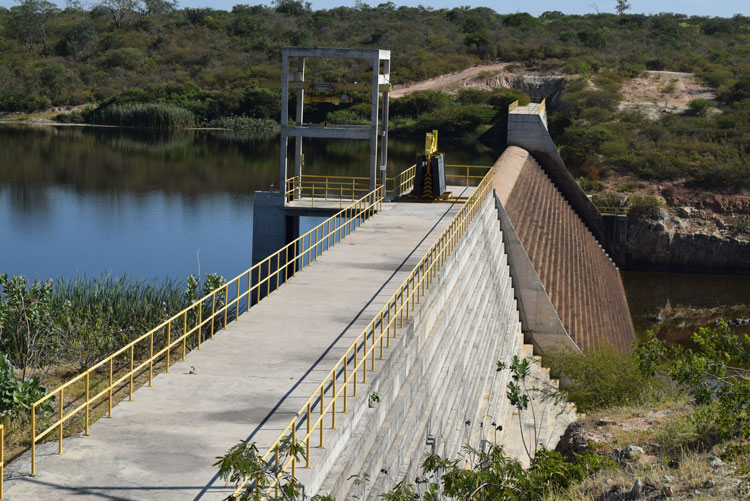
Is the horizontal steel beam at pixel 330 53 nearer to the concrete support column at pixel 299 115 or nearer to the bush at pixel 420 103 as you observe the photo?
the concrete support column at pixel 299 115

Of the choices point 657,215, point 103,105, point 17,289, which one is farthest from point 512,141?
point 103,105

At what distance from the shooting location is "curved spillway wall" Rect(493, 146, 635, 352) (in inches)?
1040

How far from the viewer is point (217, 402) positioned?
990 cm

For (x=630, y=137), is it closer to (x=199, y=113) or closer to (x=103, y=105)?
(x=199, y=113)

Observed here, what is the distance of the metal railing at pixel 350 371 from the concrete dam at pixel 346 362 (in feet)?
0.13

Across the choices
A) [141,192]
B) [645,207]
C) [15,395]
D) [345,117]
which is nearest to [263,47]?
[345,117]

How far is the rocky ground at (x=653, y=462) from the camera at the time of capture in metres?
10.5

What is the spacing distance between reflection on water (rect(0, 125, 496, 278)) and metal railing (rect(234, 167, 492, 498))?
17139mm

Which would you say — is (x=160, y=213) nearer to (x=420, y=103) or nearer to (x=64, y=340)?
(x=64, y=340)

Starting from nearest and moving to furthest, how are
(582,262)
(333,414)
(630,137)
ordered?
1. (333,414)
2. (582,262)
3. (630,137)

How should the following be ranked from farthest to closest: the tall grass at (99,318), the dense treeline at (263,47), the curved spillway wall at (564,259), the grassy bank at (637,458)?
the dense treeline at (263,47) < the curved spillway wall at (564,259) < the tall grass at (99,318) < the grassy bank at (637,458)

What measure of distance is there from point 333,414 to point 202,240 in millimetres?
27656

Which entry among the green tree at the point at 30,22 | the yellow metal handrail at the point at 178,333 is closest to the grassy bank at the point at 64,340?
the yellow metal handrail at the point at 178,333

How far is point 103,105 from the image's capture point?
81312 millimetres
